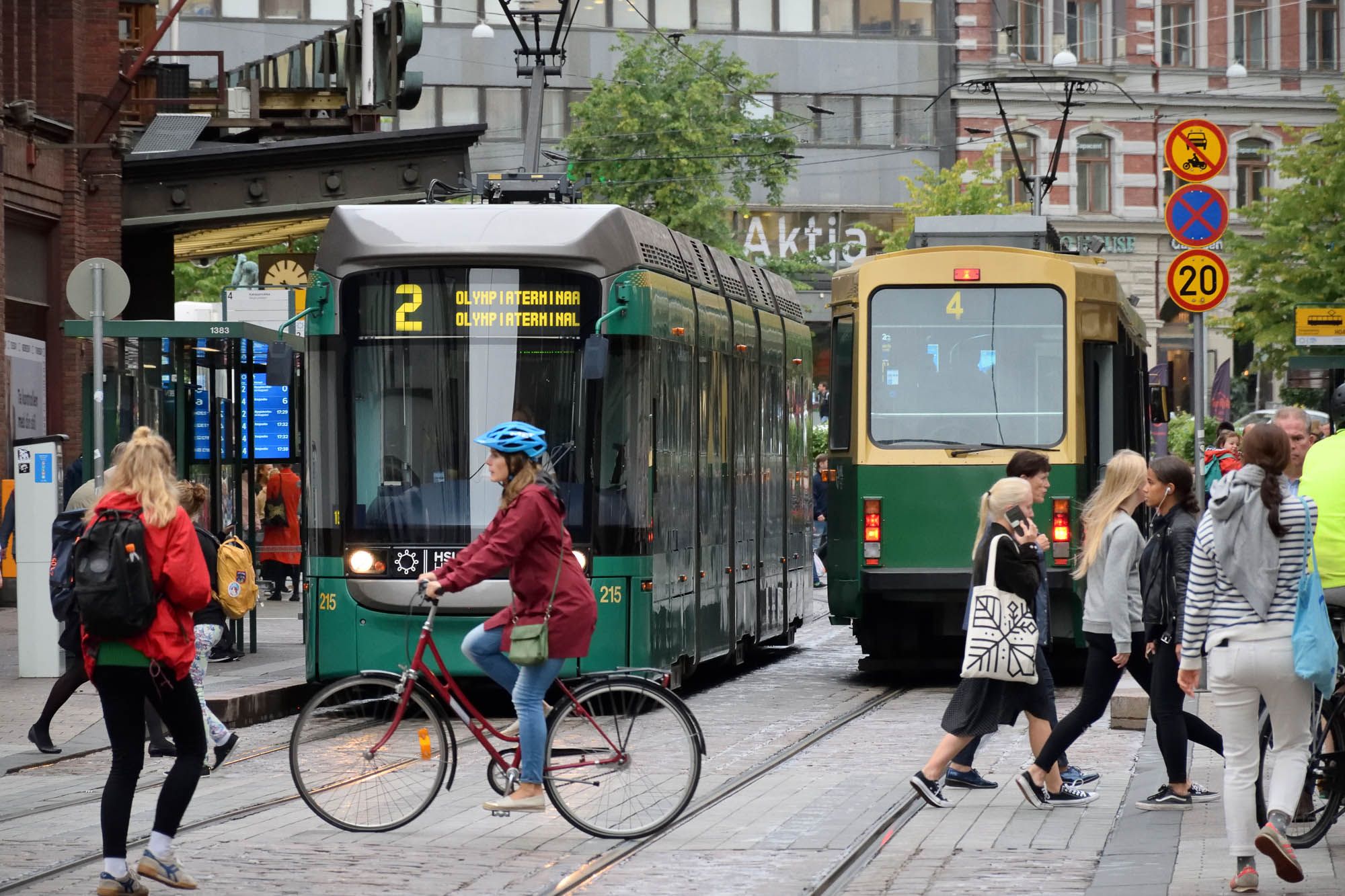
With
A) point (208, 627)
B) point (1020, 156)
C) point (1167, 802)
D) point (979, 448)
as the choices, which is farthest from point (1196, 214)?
point (1020, 156)

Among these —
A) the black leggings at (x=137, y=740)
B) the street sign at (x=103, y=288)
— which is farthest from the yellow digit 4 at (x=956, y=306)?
the black leggings at (x=137, y=740)

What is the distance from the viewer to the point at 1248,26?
61719 mm

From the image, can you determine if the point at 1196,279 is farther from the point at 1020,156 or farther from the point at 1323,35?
the point at 1323,35

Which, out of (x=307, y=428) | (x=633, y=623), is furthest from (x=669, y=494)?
(x=307, y=428)

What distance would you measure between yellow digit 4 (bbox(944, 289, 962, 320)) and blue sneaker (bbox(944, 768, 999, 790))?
6.16 metres

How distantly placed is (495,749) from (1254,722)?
3.05 m

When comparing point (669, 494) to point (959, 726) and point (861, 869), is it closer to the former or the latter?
point (959, 726)

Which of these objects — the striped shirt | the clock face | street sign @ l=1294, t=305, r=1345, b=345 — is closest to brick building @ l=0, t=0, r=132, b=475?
the clock face

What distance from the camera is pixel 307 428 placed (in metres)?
13.3

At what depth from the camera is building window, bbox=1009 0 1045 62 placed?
61.1 meters

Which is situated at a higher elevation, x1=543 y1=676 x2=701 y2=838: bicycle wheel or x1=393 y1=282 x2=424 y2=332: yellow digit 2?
x1=393 y1=282 x2=424 y2=332: yellow digit 2

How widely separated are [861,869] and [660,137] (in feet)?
142

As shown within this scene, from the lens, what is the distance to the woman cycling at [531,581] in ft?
28.6

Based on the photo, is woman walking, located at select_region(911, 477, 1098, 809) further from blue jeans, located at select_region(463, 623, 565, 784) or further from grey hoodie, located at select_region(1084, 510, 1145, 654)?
blue jeans, located at select_region(463, 623, 565, 784)
